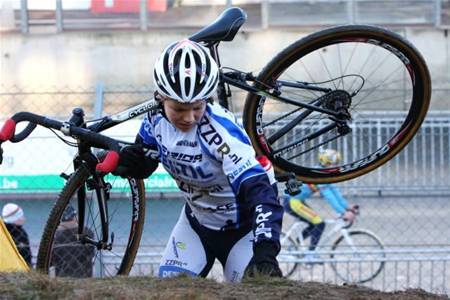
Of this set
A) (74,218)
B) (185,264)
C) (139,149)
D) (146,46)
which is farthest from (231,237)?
(146,46)

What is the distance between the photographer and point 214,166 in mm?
4711

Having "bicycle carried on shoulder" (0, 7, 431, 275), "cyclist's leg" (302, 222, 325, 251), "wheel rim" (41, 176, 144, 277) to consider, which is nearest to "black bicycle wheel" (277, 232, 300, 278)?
"cyclist's leg" (302, 222, 325, 251)

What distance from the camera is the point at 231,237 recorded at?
5.11 meters

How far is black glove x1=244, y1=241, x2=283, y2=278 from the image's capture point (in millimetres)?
4125

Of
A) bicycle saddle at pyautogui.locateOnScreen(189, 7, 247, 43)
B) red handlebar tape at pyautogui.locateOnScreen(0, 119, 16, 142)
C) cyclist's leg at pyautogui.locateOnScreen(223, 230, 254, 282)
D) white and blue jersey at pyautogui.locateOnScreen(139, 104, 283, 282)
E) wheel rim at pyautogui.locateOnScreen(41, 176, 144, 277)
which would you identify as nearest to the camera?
white and blue jersey at pyautogui.locateOnScreen(139, 104, 283, 282)

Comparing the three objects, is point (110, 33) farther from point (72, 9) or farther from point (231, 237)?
point (231, 237)

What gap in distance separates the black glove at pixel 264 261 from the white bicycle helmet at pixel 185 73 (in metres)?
0.80

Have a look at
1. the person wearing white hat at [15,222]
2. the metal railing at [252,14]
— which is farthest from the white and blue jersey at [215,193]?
the metal railing at [252,14]

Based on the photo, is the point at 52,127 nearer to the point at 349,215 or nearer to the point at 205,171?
the point at 205,171

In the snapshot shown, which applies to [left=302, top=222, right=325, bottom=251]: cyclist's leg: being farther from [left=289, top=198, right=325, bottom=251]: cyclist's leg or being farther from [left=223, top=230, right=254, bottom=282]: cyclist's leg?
[left=223, top=230, right=254, bottom=282]: cyclist's leg

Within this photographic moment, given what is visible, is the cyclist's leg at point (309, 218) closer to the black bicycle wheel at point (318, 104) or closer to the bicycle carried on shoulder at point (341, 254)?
the bicycle carried on shoulder at point (341, 254)

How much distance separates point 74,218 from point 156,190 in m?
2.81

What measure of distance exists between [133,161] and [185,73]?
0.91 metres

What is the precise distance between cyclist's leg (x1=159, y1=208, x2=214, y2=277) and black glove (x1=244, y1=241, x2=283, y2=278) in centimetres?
99
